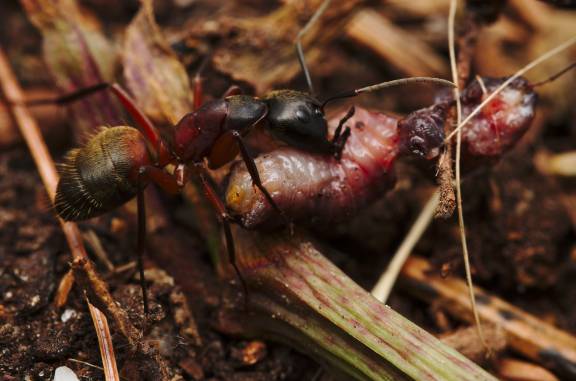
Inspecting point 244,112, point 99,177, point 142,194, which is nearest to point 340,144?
point 244,112

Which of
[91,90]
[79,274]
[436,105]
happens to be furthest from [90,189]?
[436,105]

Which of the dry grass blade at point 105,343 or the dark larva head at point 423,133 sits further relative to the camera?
the dark larva head at point 423,133

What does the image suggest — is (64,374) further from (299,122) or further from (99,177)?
(299,122)

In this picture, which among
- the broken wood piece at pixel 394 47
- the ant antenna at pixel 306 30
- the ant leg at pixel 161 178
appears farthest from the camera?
the broken wood piece at pixel 394 47

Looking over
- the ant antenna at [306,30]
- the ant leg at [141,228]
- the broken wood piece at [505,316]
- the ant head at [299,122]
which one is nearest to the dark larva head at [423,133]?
the ant head at [299,122]

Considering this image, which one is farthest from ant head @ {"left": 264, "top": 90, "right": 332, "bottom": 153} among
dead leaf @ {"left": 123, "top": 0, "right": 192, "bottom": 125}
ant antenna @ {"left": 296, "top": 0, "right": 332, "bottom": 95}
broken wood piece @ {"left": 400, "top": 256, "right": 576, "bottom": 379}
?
broken wood piece @ {"left": 400, "top": 256, "right": 576, "bottom": 379}

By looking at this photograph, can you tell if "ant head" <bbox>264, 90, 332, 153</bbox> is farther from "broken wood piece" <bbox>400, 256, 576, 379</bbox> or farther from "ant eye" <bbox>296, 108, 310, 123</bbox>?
"broken wood piece" <bbox>400, 256, 576, 379</bbox>

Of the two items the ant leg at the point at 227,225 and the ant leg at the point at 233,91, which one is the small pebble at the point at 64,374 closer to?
the ant leg at the point at 227,225
